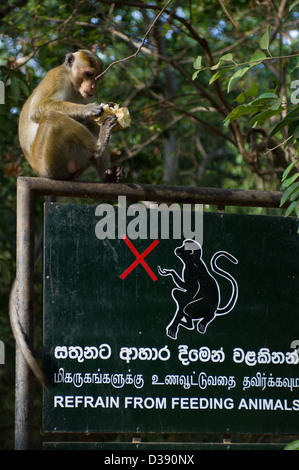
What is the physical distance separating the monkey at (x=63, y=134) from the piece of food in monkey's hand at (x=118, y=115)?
1.1 inches

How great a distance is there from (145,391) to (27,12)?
432 cm

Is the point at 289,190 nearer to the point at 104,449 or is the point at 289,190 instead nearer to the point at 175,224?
the point at 175,224

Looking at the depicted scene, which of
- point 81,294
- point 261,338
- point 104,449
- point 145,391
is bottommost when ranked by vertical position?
point 104,449

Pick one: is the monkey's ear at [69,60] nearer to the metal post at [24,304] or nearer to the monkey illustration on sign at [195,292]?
the metal post at [24,304]

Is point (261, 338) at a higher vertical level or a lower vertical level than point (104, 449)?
higher

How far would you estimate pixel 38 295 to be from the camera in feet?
22.8

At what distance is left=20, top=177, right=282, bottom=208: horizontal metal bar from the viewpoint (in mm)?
2482

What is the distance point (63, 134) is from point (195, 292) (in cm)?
109

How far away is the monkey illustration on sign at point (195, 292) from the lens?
8.23 ft

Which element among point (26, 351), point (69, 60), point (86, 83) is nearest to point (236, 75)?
point (26, 351)

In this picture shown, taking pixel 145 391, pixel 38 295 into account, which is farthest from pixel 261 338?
pixel 38 295

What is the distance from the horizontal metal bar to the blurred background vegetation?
1019 mm

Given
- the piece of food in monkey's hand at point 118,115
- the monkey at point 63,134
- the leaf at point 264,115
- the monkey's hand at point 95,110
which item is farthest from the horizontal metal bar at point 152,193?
the monkey's hand at point 95,110

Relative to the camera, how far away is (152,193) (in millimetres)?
2568
